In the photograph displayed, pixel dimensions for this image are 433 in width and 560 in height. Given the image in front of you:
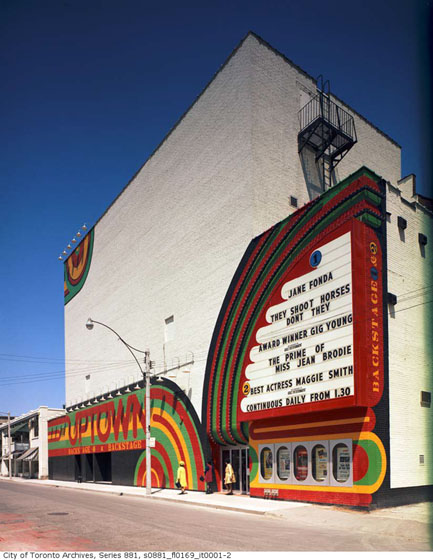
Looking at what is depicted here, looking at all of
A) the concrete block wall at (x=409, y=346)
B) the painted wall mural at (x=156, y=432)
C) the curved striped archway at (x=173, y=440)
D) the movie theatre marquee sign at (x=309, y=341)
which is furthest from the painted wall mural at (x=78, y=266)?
the concrete block wall at (x=409, y=346)

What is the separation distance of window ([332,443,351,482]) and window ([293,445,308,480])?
1.51 m

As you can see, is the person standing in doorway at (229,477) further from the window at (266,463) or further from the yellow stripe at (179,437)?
the yellow stripe at (179,437)

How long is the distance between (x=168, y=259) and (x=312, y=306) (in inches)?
609

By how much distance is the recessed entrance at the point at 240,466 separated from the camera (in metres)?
24.5

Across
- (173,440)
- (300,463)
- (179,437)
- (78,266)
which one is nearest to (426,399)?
(300,463)

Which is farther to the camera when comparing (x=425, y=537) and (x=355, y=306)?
(x=355, y=306)

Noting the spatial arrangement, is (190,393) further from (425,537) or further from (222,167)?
(425,537)

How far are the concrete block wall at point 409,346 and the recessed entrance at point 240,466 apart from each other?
7604mm

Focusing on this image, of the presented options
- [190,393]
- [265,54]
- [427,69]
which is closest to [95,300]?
[190,393]

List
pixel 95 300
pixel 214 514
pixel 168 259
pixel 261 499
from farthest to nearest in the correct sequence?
pixel 95 300, pixel 168 259, pixel 261 499, pixel 214 514

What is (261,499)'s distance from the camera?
71.3 feet

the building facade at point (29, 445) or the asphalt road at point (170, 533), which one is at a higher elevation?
the asphalt road at point (170, 533)

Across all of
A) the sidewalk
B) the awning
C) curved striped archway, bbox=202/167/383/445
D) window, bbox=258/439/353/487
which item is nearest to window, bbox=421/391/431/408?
the sidewalk

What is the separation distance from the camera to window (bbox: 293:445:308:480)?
66.1 ft
